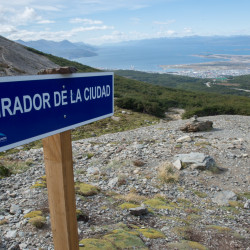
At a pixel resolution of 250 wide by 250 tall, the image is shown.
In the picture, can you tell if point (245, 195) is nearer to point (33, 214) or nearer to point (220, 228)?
point (220, 228)

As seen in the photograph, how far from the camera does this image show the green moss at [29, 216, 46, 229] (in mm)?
3961

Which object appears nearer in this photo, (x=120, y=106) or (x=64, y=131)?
(x=64, y=131)

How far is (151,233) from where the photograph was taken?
412 cm

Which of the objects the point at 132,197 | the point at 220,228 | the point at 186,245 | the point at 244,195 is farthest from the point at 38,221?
the point at 244,195

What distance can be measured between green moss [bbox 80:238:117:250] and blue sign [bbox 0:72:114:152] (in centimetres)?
217

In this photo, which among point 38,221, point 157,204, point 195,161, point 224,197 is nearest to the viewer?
point 38,221

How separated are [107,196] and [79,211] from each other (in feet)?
3.77

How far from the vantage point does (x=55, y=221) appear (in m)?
1.96

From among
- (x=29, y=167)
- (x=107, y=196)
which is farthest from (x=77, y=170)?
(x=107, y=196)

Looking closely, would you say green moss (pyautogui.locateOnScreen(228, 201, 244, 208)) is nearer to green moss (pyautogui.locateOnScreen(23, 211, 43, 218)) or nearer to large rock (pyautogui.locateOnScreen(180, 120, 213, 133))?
green moss (pyautogui.locateOnScreen(23, 211, 43, 218))

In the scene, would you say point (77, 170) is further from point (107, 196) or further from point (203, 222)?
point (203, 222)

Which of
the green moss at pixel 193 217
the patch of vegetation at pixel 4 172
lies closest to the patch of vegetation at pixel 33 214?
the patch of vegetation at pixel 4 172

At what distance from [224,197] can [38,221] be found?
14.2 feet

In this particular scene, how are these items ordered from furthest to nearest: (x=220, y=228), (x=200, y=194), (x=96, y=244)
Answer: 1. (x=200, y=194)
2. (x=220, y=228)
3. (x=96, y=244)
